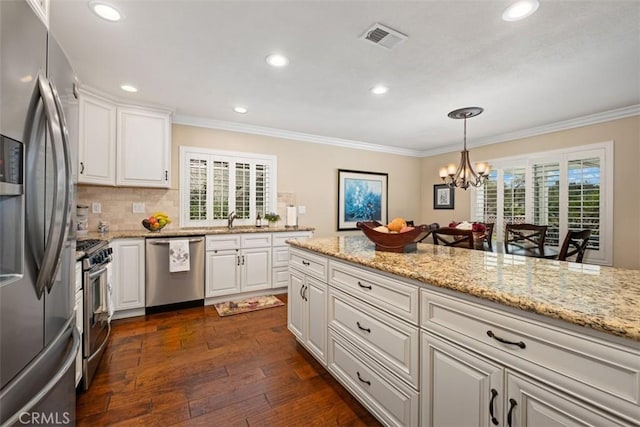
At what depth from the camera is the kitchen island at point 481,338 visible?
2.65ft

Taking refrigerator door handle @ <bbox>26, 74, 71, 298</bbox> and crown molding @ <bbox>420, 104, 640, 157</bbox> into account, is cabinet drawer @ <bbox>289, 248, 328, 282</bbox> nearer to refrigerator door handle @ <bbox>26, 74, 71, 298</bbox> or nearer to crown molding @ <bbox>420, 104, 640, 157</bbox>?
refrigerator door handle @ <bbox>26, 74, 71, 298</bbox>

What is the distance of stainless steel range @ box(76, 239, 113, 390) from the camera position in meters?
1.91

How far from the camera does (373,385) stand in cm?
161

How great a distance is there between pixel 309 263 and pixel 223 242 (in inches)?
70.2

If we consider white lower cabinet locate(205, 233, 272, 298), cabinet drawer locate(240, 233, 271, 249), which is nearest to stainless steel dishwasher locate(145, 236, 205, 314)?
white lower cabinet locate(205, 233, 272, 298)

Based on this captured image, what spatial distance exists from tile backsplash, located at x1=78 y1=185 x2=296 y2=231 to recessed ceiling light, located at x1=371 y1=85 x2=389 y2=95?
9.24ft

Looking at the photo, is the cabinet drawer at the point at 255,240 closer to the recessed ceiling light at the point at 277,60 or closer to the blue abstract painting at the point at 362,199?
the blue abstract painting at the point at 362,199

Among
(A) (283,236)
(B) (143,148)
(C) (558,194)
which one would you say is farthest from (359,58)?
(C) (558,194)

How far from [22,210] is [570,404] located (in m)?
1.74

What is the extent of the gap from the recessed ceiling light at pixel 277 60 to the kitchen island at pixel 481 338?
63.7 inches

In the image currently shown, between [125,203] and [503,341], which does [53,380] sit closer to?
[503,341]

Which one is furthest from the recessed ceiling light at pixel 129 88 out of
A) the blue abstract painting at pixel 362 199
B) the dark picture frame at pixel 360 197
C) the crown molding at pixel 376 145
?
the blue abstract painting at pixel 362 199

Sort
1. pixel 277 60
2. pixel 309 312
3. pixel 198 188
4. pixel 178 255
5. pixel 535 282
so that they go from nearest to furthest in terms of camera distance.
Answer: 1. pixel 535 282
2. pixel 309 312
3. pixel 277 60
4. pixel 178 255
5. pixel 198 188

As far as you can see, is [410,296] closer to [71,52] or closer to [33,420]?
[33,420]
